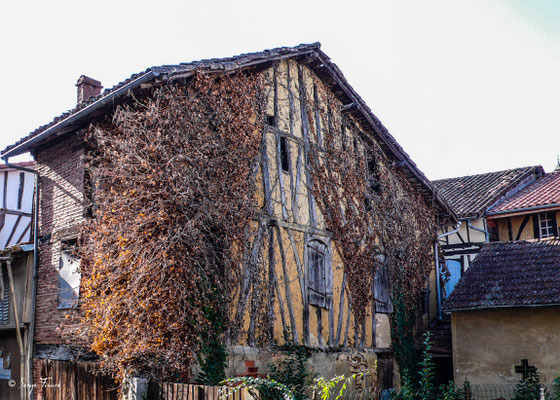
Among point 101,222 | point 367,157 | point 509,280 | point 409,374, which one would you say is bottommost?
point 409,374

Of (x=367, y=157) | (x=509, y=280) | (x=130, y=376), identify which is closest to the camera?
(x=130, y=376)

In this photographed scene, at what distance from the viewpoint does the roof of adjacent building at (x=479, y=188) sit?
22234mm

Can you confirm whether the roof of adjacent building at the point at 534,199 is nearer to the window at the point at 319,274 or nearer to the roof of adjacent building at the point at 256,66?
the roof of adjacent building at the point at 256,66

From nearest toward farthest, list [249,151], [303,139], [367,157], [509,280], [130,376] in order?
[130,376]
[249,151]
[303,139]
[509,280]
[367,157]

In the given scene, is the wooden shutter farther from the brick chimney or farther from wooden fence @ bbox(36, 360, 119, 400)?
the brick chimney

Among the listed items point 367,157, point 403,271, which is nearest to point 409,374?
point 403,271

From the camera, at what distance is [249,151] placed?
11875 millimetres

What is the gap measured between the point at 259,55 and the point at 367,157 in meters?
5.06

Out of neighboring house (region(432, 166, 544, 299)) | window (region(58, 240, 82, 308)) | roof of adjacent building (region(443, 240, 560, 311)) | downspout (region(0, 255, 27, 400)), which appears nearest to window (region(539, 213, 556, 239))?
neighboring house (region(432, 166, 544, 299))

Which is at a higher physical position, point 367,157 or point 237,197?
point 367,157

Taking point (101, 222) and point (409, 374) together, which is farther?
point (409, 374)

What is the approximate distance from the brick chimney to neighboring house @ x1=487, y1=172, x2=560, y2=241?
14.6m

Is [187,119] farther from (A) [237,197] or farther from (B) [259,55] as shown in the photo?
(B) [259,55]

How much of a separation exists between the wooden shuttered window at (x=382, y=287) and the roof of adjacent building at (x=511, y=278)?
65.2 inches
